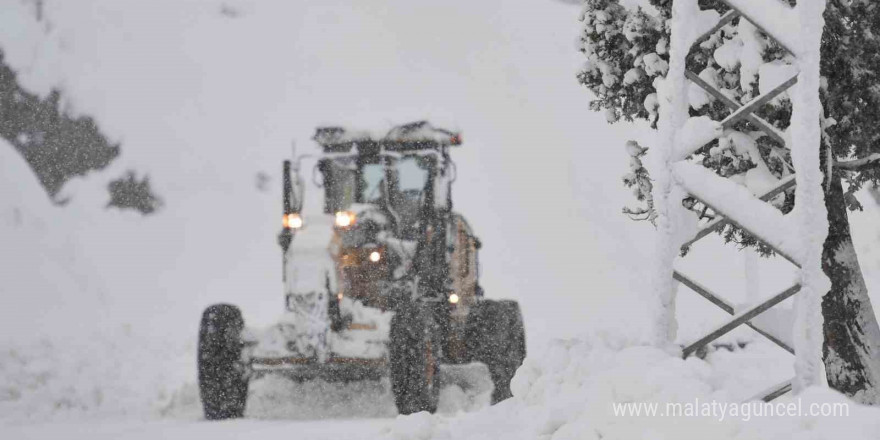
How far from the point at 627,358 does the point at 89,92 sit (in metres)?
27.3

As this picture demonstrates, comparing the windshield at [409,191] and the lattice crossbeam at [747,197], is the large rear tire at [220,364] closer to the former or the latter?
the windshield at [409,191]

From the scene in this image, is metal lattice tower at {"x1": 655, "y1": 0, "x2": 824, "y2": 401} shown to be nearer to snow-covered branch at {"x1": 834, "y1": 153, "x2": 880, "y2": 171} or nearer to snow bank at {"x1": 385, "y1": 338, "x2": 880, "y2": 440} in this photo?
snow bank at {"x1": 385, "y1": 338, "x2": 880, "y2": 440}

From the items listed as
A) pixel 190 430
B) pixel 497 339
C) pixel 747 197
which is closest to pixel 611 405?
pixel 747 197

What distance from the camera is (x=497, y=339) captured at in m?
10.4

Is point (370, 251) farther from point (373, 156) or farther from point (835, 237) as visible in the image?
point (835, 237)

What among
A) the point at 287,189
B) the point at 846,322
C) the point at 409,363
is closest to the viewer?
the point at 846,322

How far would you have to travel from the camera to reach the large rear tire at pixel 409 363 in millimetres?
8336

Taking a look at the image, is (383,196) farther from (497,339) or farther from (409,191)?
(497,339)

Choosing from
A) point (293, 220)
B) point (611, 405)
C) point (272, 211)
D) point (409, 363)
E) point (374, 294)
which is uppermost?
point (293, 220)

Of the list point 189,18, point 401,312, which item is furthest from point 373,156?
point 189,18

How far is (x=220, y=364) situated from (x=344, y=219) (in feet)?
6.78

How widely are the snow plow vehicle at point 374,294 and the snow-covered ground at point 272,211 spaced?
42 cm

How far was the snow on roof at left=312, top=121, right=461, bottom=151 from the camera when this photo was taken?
10547mm

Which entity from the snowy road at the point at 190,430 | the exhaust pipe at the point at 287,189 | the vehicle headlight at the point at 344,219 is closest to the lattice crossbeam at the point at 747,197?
the snowy road at the point at 190,430
